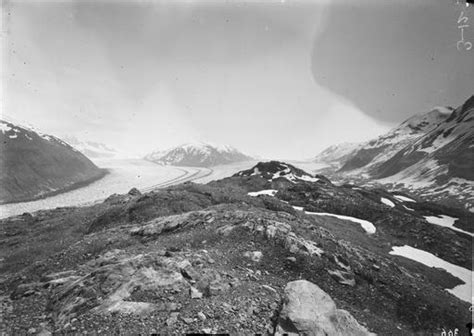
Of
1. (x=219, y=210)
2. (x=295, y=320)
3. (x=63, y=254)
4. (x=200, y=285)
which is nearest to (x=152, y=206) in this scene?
(x=219, y=210)

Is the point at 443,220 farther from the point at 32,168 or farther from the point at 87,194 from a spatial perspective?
the point at 32,168

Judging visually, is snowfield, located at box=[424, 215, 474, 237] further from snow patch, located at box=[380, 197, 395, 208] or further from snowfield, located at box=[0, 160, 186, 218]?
snowfield, located at box=[0, 160, 186, 218]

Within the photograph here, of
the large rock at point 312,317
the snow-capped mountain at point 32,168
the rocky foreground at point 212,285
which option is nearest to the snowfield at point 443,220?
the rocky foreground at point 212,285

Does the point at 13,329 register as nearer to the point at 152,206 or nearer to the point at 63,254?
the point at 63,254

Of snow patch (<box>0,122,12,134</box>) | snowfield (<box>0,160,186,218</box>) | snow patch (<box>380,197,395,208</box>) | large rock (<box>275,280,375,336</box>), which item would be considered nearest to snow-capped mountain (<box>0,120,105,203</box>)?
snow patch (<box>0,122,12,134</box>)

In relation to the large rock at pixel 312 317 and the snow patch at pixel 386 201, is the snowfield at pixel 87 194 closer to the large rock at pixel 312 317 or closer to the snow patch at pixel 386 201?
the snow patch at pixel 386 201

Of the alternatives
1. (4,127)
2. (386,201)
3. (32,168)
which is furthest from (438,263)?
(4,127)
